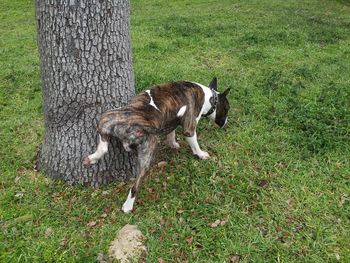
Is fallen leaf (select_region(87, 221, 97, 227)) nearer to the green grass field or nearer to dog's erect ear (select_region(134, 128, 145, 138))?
the green grass field

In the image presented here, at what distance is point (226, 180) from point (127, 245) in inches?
60.7

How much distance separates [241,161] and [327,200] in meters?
1.20

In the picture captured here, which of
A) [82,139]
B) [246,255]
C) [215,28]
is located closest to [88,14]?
[82,139]

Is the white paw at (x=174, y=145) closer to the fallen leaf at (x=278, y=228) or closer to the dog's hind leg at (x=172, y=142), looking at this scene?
the dog's hind leg at (x=172, y=142)

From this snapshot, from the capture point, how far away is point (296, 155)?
499 cm

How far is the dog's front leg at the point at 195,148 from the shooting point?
15.8ft

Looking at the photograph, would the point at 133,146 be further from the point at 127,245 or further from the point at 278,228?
the point at 278,228

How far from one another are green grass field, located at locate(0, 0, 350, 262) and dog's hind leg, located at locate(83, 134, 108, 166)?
0.50 metres

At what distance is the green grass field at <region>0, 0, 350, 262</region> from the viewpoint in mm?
3715

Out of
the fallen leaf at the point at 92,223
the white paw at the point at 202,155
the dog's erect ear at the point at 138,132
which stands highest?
the dog's erect ear at the point at 138,132

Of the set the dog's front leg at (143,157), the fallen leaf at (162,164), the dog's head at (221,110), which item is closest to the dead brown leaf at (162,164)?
the fallen leaf at (162,164)

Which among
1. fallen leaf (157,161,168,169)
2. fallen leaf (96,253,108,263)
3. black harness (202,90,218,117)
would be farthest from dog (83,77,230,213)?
fallen leaf (96,253,108,263)

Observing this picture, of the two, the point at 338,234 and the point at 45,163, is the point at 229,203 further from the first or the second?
the point at 45,163

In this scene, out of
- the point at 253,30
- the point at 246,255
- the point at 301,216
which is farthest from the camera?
the point at 253,30
